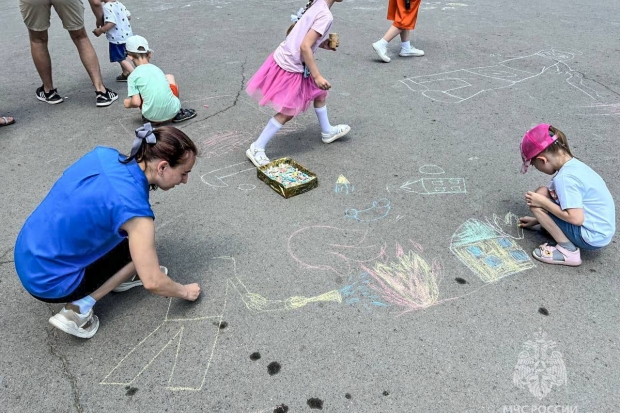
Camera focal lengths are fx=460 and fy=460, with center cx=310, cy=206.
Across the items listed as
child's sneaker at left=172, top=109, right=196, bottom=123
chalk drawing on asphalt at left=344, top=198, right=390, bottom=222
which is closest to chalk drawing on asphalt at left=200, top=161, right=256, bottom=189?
chalk drawing on asphalt at left=344, top=198, right=390, bottom=222

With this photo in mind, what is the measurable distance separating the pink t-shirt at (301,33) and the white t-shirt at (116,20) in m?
2.36

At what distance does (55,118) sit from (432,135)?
11.5ft

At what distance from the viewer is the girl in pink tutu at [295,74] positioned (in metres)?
3.24

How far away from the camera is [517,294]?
240cm

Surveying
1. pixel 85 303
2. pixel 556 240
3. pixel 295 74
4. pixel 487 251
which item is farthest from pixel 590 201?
pixel 85 303

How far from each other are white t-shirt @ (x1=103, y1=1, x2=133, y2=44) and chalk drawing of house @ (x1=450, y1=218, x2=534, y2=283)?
13.5ft

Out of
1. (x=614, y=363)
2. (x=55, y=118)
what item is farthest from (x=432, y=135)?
(x=55, y=118)

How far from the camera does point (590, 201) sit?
98.8 inches

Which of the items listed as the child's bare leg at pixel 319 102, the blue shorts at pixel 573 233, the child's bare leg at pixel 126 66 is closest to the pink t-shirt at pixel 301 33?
the child's bare leg at pixel 319 102

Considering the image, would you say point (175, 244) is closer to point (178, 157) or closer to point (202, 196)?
point (202, 196)

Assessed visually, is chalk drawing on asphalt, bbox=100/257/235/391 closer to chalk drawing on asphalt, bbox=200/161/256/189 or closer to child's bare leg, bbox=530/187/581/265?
chalk drawing on asphalt, bbox=200/161/256/189

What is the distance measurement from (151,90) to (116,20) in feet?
4.91

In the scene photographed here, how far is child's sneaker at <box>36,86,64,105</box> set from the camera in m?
4.66

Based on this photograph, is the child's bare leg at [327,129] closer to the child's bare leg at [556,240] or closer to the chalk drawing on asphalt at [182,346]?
the child's bare leg at [556,240]
